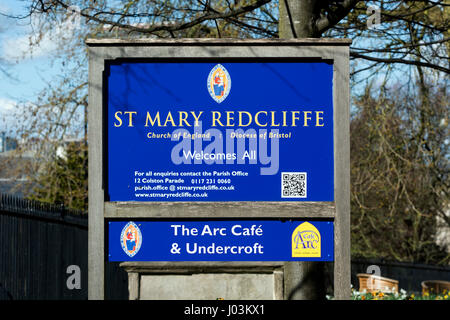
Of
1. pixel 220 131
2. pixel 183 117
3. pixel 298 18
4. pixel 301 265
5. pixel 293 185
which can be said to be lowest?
pixel 301 265

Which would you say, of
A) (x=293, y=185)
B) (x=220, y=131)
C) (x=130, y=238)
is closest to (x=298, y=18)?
(x=220, y=131)

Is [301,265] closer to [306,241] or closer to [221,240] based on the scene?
[306,241]

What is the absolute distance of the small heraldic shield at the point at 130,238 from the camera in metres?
→ 4.63

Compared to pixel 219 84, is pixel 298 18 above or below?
above

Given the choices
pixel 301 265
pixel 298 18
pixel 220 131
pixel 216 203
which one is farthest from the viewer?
pixel 298 18

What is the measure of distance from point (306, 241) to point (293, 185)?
1.35 ft

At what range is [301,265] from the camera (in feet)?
19.1

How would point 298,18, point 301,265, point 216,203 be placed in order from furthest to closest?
point 298,18
point 301,265
point 216,203

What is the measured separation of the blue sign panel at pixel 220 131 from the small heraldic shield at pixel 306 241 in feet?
0.73

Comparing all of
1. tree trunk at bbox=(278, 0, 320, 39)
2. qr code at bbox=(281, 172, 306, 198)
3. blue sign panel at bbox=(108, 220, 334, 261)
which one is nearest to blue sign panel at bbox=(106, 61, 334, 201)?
qr code at bbox=(281, 172, 306, 198)

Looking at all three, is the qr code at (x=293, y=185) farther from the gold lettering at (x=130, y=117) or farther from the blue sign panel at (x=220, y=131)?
the gold lettering at (x=130, y=117)

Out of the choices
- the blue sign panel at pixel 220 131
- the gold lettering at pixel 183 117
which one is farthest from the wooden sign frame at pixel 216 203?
the gold lettering at pixel 183 117

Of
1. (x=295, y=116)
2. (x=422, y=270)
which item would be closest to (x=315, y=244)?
(x=295, y=116)

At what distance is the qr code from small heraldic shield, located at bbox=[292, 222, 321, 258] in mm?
221
